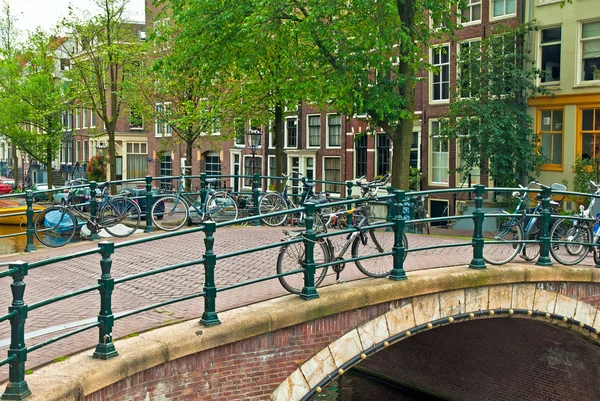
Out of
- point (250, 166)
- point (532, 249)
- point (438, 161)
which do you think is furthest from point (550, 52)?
point (250, 166)

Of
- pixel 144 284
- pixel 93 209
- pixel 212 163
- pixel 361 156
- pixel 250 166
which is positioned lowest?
pixel 144 284

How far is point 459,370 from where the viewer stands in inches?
537

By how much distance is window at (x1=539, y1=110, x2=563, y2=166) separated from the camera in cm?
2166

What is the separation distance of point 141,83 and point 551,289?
21003 millimetres

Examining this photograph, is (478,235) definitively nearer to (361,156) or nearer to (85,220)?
(85,220)

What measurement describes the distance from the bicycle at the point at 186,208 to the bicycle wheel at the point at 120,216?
29cm

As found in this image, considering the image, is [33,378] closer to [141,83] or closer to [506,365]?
[506,365]

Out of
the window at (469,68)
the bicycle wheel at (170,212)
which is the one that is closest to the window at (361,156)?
the window at (469,68)

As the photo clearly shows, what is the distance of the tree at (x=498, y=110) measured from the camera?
2056cm

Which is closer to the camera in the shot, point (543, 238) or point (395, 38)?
point (543, 238)

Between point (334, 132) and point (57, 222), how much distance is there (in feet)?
63.1

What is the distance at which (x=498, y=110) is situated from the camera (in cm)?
2064

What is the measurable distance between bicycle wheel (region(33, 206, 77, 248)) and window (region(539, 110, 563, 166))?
14667 mm

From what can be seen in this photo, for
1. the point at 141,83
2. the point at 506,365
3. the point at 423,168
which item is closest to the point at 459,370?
the point at 506,365
